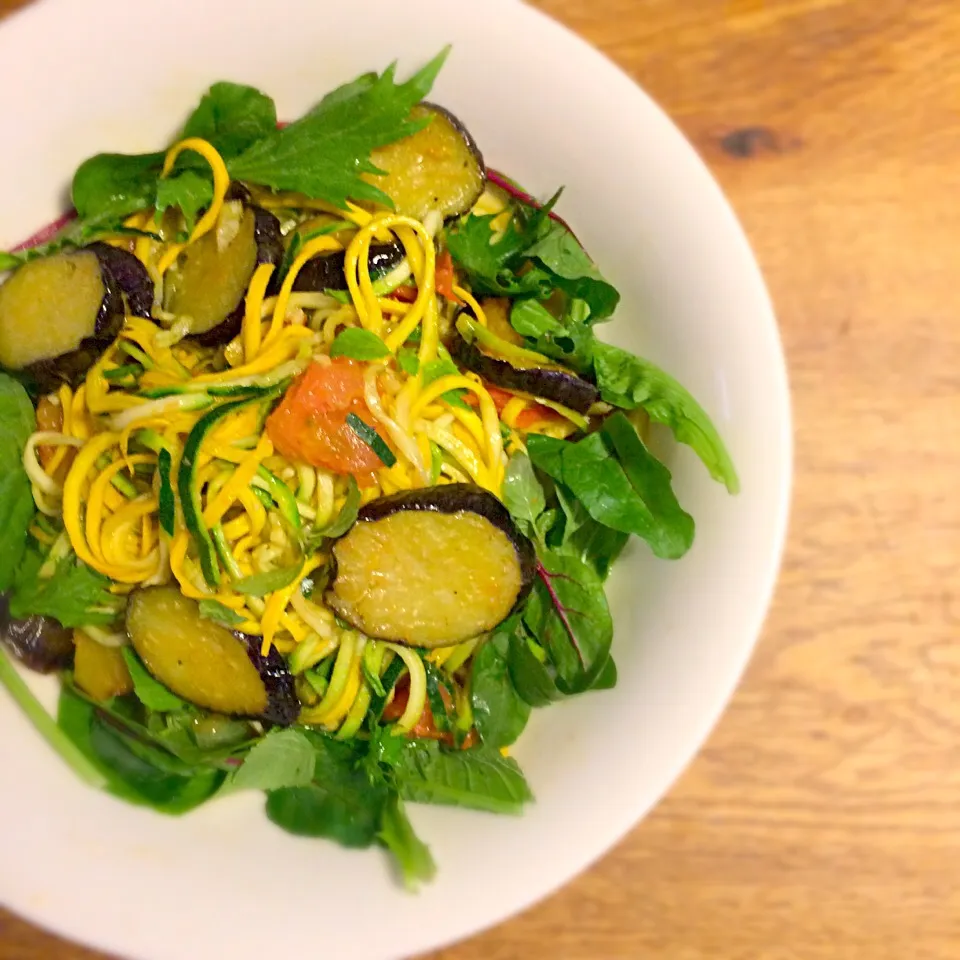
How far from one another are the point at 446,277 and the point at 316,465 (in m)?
0.50

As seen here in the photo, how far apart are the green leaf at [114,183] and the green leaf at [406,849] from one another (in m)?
1.36

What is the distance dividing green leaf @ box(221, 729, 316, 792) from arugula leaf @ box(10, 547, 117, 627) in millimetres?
456

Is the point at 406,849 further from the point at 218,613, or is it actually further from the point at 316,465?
the point at 316,465

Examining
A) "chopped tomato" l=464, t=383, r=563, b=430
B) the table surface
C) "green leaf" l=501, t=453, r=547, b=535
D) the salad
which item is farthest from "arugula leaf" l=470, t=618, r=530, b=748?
the table surface

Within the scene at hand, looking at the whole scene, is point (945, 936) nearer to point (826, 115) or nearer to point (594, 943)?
point (594, 943)

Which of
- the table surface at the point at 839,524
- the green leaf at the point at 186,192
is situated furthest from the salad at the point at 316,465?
the table surface at the point at 839,524

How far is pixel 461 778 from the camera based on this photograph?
1.70 m

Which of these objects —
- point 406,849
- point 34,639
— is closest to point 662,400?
point 406,849

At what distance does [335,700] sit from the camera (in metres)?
1.73

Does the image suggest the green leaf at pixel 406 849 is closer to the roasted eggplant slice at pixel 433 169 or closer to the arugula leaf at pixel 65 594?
the arugula leaf at pixel 65 594

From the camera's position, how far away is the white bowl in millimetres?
1586

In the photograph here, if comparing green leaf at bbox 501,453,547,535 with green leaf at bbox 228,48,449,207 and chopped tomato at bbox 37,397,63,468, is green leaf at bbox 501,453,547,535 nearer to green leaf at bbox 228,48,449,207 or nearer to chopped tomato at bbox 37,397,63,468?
green leaf at bbox 228,48,449,207

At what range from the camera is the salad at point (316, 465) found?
1608 mm

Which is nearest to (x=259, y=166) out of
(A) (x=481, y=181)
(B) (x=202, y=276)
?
(B) (x=202, y=276)
